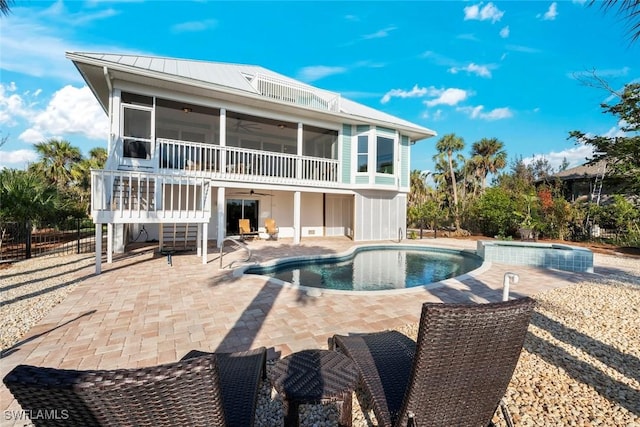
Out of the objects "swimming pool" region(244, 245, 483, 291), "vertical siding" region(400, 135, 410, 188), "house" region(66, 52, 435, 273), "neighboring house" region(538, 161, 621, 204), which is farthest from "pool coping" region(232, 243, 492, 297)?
"neighboring house" region(538, 161, 621, 204)

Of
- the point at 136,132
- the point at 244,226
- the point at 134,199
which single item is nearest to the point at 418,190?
the point at 244,226

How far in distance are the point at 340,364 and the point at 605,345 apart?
12.0ft

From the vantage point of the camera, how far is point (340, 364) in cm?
218

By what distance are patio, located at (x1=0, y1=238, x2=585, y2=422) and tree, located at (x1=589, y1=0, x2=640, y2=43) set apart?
12.9 ft

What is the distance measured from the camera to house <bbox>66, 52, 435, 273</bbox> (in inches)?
317

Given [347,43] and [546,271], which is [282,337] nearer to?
[546,271]

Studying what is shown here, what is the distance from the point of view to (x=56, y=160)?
17719 millimetres

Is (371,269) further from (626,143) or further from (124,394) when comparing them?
(124,394)

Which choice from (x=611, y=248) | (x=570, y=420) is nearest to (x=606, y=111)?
(x=611, y=248)

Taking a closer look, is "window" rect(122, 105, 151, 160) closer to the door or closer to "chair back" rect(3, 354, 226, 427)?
the door

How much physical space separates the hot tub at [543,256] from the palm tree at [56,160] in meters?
23.4

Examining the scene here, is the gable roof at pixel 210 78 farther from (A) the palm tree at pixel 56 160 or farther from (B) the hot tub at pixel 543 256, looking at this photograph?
(A) the palm tree at pixel 56 160

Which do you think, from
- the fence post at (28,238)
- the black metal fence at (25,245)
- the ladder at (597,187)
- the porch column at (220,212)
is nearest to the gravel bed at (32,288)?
the fence post at (28,238)

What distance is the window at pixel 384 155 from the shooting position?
13391 millimetres
